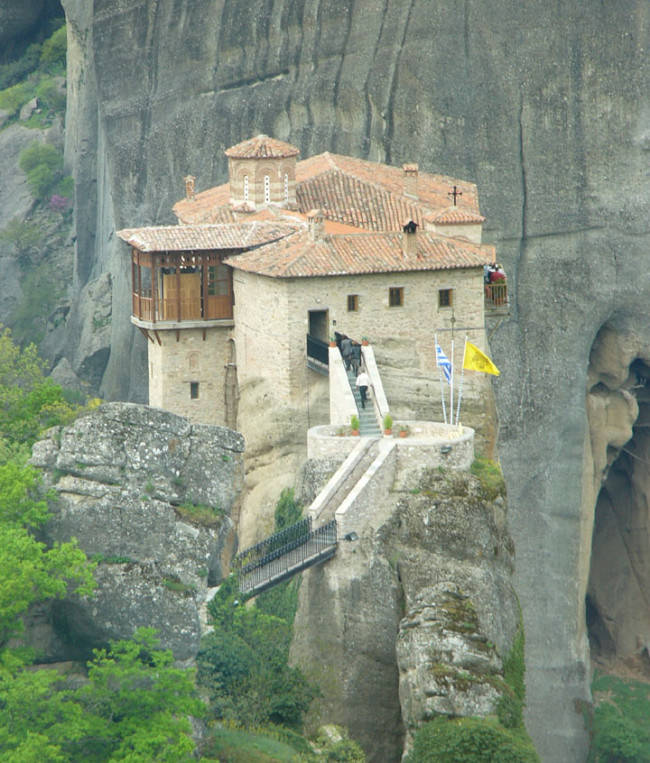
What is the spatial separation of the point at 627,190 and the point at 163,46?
20562 millimetres

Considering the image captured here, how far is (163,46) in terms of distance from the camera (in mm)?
94438

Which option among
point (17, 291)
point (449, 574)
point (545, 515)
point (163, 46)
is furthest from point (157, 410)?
point (17, 291)

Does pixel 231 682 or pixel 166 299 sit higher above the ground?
pixel 166 299

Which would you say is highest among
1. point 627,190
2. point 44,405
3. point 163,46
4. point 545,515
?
point 163,46

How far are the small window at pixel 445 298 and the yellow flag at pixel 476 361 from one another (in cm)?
197

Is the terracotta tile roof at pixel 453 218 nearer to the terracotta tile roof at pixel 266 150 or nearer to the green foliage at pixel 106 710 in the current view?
the terracotta tile roof at pixel 266 150

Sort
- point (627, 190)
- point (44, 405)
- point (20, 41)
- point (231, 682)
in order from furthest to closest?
1. point (20, 41)
2. point (627, 190)
3. point (44, 405)
4. point (231, 682)

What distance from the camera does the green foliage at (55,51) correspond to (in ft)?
385

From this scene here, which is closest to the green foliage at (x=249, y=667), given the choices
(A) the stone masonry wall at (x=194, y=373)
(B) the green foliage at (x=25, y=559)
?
(B) the green foliage at (x=25, y=559)

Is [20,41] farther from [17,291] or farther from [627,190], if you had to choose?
[627,190]

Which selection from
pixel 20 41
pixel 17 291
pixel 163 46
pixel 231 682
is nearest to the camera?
pixel 231 682

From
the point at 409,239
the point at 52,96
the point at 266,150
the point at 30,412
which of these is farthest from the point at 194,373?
the point at 52,96

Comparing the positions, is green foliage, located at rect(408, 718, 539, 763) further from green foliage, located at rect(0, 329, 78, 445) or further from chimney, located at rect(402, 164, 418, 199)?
chimney, located at rect(402, 164, 418, 199)

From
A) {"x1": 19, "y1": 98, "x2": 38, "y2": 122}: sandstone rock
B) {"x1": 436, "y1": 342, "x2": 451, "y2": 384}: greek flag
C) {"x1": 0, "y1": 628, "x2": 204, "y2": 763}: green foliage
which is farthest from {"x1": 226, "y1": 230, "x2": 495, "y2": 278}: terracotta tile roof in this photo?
{"x1": 19, "y1": 98, "x2": 38, "y2": 122}: sandstone rock
